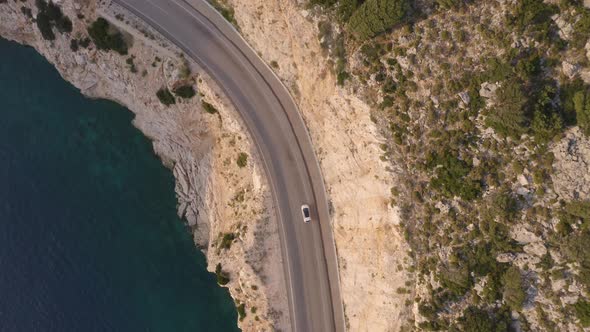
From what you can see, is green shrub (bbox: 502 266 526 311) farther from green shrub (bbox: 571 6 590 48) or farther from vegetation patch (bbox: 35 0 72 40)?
vegetation patch (bbox: 35 0 72 40)

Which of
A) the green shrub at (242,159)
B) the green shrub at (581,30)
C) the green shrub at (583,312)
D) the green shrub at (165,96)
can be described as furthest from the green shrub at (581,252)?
the green shrub at (165,96)

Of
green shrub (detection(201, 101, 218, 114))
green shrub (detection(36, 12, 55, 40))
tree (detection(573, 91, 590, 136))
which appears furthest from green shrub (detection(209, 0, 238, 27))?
tree (detection(573, 91, 590, 136))

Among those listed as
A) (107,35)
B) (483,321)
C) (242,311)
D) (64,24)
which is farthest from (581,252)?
(64,24)

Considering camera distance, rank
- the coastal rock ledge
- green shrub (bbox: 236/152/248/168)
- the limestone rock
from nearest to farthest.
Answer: the limestone rock → the coastal rock ledge → green shrub (bbox: 236/152/248/168)

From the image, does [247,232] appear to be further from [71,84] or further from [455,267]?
[71,84]

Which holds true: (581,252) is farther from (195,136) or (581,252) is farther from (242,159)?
(195,136)

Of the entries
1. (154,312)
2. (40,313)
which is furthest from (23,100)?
(154,312)
